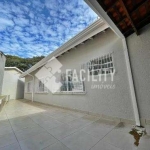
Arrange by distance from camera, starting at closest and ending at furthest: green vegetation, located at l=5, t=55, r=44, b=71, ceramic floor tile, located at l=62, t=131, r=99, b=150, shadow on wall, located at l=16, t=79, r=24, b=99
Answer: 1. ceramic floor tile, located at l=62, t=131, r=99, b=150
2. shadow on wall, located at l=16, t=79, r=24, b=99
3. green vegetation, located at l=5, t=55, r=44, b=71

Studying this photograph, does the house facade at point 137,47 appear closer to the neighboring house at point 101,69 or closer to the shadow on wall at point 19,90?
the neighboring house at point 101,69

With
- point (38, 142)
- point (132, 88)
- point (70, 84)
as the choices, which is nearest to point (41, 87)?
point (70, 84)

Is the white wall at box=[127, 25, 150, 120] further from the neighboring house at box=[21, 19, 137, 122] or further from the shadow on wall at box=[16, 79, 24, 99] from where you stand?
the shadow on wall at box=[16, 79, 24, 99]

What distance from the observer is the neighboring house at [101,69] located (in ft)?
11.8

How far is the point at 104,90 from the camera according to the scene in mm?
4195

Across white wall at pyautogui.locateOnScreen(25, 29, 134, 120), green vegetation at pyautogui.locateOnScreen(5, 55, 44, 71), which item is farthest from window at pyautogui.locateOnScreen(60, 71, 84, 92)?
green vegetation at pyautogui.locateOnScreen(5, 55, 44, 71)

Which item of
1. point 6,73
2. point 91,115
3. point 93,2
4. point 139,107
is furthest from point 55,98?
point 6,73

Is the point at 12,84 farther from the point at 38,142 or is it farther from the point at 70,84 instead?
the point at 38,142

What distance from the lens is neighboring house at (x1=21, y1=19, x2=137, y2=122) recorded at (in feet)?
11.8

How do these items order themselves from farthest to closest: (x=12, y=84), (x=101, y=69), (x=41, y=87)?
(x=12, y=84) → (x=41, y=87) → (x=101, y=69)

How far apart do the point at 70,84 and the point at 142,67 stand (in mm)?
3945

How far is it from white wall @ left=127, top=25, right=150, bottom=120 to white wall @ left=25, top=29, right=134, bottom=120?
34cm

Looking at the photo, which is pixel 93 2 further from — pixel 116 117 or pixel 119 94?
pixel 116 117

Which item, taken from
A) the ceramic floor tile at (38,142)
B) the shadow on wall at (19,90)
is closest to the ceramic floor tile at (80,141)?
the ceramic floor tile at (38,142)
